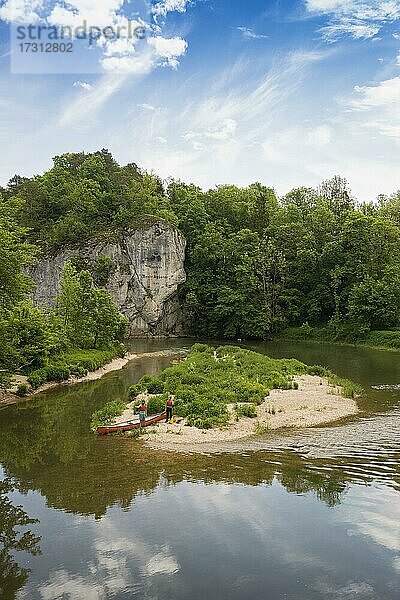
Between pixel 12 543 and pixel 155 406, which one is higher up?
pixel 155 406

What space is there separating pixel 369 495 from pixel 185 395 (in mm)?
12333

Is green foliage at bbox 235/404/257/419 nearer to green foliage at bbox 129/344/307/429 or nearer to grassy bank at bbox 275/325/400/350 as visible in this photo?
green foliage at bbox 129/344/307/429

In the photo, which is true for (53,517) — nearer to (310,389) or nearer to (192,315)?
(310,389)

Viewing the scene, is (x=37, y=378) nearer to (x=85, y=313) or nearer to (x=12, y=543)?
(x=85, y=313)

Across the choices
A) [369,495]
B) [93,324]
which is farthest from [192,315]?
[369,495]

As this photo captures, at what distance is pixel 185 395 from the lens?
2675cm

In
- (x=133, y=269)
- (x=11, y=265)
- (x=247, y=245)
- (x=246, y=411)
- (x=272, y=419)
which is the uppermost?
(x=247, y=245)

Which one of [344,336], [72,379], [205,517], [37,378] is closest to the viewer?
[205,517]

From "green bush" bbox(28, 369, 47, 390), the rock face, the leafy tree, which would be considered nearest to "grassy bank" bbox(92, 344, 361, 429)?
"green bush" bbox(28, 369, 47, 390)

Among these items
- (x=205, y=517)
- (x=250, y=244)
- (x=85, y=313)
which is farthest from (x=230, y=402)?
(x=250, y=244)

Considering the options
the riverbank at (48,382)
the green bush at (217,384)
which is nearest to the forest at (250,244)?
the green bush at (217,384)

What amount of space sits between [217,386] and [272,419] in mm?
5342

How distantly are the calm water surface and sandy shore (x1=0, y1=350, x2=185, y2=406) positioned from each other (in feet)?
23.0

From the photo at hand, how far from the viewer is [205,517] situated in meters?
14.7
